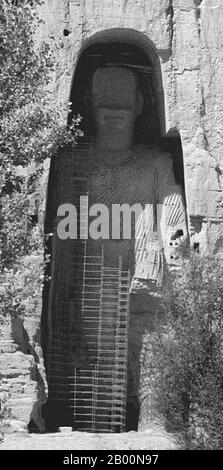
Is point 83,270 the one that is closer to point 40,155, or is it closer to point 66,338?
point 66,338

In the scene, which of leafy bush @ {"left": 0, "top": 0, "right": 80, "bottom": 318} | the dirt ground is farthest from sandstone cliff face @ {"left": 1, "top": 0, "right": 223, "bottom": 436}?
leafy bush @ {"left": 0, "top": 0, "right": 80, "bottom": 318}

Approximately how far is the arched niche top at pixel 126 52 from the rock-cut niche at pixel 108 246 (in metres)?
0.02

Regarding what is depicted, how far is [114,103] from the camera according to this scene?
2725cm

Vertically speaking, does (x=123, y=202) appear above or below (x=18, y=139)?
above

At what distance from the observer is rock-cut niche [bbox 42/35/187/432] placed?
85.6ft

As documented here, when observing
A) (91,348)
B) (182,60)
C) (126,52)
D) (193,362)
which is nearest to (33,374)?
(91,348)

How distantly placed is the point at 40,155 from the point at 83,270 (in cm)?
748

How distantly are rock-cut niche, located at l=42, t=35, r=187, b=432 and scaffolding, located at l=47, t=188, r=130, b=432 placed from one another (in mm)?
16

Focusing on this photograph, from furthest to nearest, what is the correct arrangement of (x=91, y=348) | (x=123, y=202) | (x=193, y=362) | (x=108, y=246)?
(x=123, y=202)
(x=108, y=246)
(x=91, y=348)
(x=193, y=362)

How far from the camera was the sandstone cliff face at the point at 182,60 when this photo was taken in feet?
85.1

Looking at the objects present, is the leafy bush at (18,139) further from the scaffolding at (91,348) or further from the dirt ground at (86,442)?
the scaffolding at (91,348)

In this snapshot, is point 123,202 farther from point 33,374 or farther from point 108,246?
point 33,374

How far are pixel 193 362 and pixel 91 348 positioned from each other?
202 inches

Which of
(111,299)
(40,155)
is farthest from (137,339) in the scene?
(40,155)
